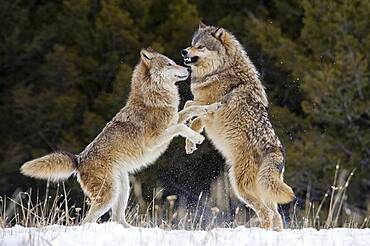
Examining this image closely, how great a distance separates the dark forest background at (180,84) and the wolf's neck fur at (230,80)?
7.65m

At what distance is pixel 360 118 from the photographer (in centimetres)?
1898

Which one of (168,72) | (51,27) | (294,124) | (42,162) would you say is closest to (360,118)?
(294,124)

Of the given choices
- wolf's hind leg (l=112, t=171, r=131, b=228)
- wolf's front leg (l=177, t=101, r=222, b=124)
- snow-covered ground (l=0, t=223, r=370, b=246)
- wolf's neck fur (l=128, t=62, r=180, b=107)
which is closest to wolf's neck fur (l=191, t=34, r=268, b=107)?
wolf's front leg (l=177, t=101, r=222, b=124)

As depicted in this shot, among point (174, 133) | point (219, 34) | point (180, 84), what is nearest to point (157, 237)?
point (174, 133)

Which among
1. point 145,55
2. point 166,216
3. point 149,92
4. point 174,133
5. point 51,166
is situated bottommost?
point 166,216

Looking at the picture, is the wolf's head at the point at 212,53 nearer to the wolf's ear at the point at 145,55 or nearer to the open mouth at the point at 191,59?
the open mouth at the point at 191,59

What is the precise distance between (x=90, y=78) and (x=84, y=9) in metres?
2.06

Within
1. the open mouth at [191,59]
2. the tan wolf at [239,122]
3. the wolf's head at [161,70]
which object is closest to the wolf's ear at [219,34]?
the tan wolf at [239,122]

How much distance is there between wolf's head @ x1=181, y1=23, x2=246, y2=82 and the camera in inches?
327

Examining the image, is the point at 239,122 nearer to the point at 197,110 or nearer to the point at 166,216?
the point at 197,110

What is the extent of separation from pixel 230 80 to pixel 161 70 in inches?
28.4

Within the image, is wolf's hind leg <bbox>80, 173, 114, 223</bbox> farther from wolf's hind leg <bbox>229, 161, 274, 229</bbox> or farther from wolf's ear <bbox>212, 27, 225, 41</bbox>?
wolf's ear <bbox>212, 27, 225, 41</bbox>

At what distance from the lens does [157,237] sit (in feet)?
17.4

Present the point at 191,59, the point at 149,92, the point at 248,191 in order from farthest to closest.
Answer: the point at 191,59 → the point at 149,92 → the point at 248,191
